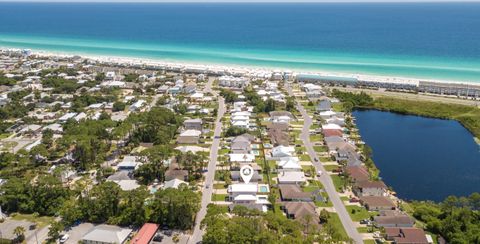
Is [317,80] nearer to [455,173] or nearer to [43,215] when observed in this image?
[455,173]

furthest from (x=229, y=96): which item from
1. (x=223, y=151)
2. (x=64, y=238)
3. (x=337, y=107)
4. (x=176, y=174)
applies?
(x=64, y=238)

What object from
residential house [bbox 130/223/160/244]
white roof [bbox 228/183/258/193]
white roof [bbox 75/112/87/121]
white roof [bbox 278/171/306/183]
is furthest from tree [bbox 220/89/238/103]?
residential house [bbox 130/223/160/244]

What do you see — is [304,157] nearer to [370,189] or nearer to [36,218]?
[370,189]

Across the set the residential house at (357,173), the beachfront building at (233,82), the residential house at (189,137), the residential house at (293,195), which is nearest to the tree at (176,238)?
the residential house at (293,195)

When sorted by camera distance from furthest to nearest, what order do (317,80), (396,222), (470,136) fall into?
(317,80) → (470,136) → (396,222)

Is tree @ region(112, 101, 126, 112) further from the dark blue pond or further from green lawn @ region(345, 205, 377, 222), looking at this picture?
green lawn @ region(345, 205, 377, 222)

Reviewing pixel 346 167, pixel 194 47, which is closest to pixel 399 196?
pixel 346 167

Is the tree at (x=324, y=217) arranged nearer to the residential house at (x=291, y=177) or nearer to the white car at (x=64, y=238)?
the residential house at (x=291, y=177)
